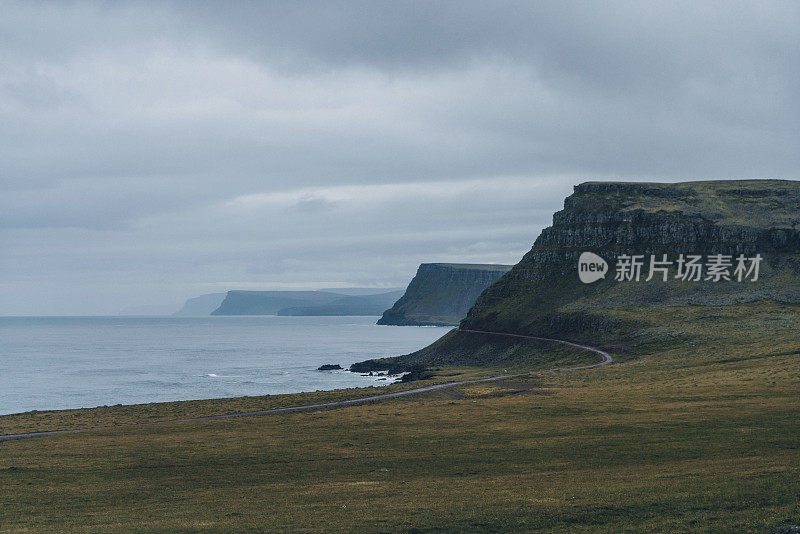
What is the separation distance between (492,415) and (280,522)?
44.9 m

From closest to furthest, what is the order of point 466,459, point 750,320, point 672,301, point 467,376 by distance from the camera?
point 466,459
point 467,376
point 750,320
point 672,301

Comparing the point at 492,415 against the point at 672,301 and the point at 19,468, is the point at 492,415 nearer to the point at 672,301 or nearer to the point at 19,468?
the point at 19,468

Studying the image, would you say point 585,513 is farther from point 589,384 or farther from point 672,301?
point 672,301

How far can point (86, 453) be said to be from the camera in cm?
6122

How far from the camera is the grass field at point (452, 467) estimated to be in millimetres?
34219

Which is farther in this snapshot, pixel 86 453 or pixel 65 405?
pixel 65 405

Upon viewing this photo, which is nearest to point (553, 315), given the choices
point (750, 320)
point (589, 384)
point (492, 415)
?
point (750, 320)

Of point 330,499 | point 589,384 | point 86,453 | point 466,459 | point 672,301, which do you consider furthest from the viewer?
point 672,301

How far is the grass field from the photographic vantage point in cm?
3422

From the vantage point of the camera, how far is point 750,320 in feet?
528

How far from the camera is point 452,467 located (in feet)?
164

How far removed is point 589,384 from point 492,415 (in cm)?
3279

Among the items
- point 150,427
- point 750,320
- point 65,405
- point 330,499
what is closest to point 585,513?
point 330,499

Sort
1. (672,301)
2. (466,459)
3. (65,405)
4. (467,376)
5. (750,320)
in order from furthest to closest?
1. (672,301)
2. (750,320)
3. (467,376)
4. (65,405)
5. (466,459)
